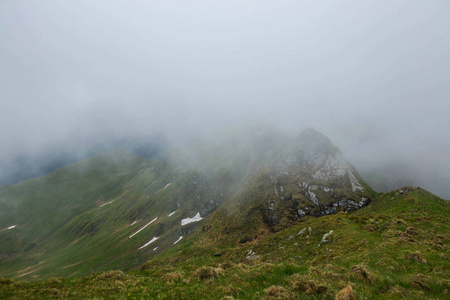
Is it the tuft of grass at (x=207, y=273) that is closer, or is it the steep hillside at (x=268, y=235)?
the steep hillside at (x=268, y=235)

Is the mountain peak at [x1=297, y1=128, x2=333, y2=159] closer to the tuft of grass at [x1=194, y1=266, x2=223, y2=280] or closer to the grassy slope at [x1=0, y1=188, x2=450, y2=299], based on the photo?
the grassy slope at [x1=0, y1=188, x2=450, y2=299]

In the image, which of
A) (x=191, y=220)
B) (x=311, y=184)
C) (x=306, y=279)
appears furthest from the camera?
(x=191, y=220)

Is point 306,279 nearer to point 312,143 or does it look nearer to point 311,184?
point 311,184

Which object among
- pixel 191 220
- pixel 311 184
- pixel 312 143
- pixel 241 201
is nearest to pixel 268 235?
pixel 241 201

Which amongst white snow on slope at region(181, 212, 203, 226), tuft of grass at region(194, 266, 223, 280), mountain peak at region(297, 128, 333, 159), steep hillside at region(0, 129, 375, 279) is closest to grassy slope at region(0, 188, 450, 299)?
tuft of grass at region(194, 266, 223, 280)

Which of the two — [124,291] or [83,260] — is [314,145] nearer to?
[124,291]

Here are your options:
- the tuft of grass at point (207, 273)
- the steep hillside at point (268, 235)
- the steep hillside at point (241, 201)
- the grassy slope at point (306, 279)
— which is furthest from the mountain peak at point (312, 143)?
the tuft of grass at point (207, 273)

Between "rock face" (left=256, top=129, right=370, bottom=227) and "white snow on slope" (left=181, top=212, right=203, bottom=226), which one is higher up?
"rock face" (left=256, top=129, right=370, bottom=227)

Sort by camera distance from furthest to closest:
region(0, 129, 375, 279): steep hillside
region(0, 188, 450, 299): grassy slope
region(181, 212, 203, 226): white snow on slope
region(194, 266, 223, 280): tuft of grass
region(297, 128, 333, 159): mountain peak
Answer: region(181, 212, 203, 226): white snow on slope, region(297, 128, 333, 159): mountain peak, region(0, 129, 375, 279): steep hillside, region(194, 266, 223, 280): tuft of grass, region(0, 188, 450, 299): grassy slope

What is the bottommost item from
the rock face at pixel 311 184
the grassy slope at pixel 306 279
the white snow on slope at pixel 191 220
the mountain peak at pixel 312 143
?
the white snow on slope at pixel 191 220

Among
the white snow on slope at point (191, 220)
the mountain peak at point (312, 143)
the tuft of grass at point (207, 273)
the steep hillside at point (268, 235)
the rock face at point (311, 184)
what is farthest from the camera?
the white snow on slope at point (191, 220)

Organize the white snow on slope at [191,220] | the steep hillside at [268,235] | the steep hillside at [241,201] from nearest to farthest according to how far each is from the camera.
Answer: the steep hillside at [268,235], the steep hillside at [241,201], the white snow on slope at [191,220]

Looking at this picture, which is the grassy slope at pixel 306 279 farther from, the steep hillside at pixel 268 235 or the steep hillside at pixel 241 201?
the steep hillside at pixel 241 201

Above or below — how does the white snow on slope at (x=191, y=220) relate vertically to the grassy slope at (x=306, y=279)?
below
